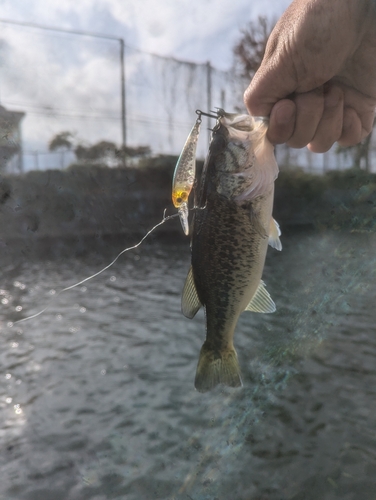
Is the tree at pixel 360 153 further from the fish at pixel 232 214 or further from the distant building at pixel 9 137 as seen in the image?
the fish at pixel 232 214

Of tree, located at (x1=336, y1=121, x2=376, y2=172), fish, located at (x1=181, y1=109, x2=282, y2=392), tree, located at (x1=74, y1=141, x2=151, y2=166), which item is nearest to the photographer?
fish, located at (x1=181, y1=109, x2=282, y2=392)

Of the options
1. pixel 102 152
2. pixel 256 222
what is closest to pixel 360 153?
pixel 102 152

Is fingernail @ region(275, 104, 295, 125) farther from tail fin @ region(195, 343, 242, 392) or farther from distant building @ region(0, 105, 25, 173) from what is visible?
distant building @ region(0, 105, 25, 173)

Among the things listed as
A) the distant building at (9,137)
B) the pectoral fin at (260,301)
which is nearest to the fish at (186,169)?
the pectoral fin at (260,301)

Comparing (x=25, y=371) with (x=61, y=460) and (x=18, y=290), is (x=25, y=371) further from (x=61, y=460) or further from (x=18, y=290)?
(x=18, y=290)

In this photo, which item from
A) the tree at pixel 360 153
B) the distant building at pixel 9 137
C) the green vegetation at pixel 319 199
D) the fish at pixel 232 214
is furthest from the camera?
the green vegetation at pixel 319 199

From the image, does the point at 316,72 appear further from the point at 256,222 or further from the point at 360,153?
the point at 360,153

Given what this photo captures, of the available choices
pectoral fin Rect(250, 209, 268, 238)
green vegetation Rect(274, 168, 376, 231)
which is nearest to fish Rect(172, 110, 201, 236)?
pectoral fin Rect(250, 209, 268, 238)
